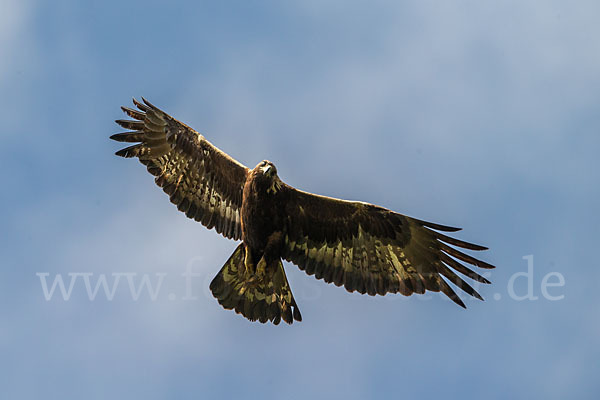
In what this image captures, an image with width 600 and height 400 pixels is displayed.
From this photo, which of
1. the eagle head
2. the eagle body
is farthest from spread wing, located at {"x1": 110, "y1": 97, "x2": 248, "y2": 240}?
the eagle head

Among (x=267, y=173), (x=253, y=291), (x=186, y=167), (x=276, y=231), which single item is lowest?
(x=253, y=291)

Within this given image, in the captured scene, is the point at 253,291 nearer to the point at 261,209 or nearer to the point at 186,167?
the point at 261,209

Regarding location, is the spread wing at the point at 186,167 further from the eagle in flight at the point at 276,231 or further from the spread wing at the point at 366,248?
the spread wing at the point at 366,248

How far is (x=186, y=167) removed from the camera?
484 inches

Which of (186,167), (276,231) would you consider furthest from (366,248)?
(186,167)

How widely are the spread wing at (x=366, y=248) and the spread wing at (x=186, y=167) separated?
39.2 inches

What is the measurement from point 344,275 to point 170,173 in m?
3.09

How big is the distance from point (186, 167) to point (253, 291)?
2157mm

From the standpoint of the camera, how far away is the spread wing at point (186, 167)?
1213 cm

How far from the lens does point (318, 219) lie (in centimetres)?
1192

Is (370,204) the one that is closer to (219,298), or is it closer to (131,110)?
(219,298)

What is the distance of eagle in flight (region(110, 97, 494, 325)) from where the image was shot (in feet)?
38.0

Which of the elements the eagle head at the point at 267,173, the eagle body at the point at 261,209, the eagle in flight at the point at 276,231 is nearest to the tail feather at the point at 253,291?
the eagle in flight at the point at 276,231

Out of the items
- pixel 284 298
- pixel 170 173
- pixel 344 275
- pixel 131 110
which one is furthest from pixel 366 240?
pixel 131 110
